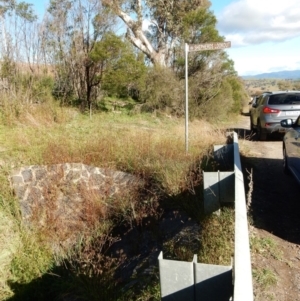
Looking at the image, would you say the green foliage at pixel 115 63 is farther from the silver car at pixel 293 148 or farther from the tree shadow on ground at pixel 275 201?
the silver car at pixel 293 148

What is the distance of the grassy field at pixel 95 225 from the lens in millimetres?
4344

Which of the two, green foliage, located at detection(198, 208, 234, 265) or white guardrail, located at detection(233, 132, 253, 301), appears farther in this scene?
green foliage, located at detection(198, 208, 234, 265)

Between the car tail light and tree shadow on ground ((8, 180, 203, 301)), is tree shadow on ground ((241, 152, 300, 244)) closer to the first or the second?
tree shadow on ground ((8, 180, 203, 301))

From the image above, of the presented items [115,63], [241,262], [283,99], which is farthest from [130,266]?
[115,63]

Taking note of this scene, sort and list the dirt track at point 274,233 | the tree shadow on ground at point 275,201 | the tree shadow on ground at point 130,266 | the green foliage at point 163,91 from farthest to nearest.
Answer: the green foliage at point 163,91
the tree shadow on ground at point 275,201
the tree shadow on ground at point 130,266
the dirt track at point 274,233

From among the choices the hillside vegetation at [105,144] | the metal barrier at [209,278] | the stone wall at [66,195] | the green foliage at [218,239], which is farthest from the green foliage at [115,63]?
the metal barrier at [209,278]

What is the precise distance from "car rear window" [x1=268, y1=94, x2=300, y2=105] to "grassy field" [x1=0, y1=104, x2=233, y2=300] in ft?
9.78

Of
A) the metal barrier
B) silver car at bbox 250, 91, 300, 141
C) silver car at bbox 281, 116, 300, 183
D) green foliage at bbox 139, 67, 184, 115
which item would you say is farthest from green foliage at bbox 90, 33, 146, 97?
the metal barrier

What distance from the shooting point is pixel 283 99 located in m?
10.5

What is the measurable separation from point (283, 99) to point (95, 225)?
7526 mm

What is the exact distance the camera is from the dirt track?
334cm

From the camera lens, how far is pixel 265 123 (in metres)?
10.3

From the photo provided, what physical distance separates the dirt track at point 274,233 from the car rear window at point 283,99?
350cm

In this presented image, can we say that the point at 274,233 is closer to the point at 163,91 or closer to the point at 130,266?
the point at 130,266
